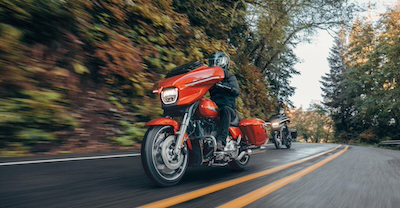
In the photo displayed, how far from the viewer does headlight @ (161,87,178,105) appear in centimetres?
324

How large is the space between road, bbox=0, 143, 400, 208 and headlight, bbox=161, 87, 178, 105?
0.92 metres

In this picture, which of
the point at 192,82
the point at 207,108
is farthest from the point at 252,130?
the point at 192,82

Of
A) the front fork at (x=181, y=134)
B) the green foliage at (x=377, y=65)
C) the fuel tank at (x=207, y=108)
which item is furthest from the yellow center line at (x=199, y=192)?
the green foliage at (x=377, y=65)

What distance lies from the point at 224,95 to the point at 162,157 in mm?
1529

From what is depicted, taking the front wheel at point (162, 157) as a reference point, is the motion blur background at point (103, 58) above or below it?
above

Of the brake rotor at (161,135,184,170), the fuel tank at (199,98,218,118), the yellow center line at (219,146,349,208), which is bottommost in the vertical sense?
the yellow center line at (219,146,349,208)

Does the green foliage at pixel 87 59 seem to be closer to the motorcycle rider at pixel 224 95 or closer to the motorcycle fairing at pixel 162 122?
the motorcycle fairing at pixel 162 122

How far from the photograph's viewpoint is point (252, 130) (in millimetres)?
4527

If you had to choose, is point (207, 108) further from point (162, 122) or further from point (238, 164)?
point (238, 164)

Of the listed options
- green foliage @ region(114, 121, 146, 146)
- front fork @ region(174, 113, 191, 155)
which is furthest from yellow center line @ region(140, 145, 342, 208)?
green foliage @ region(114, 121, 146, 146)

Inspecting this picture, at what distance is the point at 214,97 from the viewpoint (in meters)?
4.28

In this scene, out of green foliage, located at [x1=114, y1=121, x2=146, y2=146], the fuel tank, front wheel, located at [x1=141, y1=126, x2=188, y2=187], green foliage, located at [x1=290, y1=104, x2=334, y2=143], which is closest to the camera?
front wheel, located at [x1=141, y1=126, x2=188, y2=187]

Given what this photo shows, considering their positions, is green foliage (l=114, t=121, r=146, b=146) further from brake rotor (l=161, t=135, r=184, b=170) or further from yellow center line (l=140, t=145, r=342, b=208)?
brake rotor (l=161, t=135, r=184, b=170)

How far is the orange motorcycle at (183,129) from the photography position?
299cm
